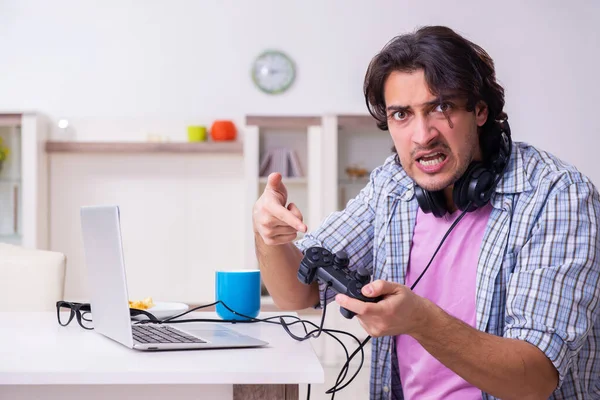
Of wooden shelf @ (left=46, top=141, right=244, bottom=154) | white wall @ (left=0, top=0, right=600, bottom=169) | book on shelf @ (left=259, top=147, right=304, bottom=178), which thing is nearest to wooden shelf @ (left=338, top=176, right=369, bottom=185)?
book on shelf @ (left=259, top=147, right=304, bottom=178)

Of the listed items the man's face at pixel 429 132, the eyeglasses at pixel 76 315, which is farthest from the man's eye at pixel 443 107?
the eyeglasses at pixel 76 315

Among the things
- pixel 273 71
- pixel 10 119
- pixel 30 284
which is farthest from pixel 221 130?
pixel 30 284

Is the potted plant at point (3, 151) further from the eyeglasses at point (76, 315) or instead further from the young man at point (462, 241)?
the young man at point (462, 241)

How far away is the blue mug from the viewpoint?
5.35 feet

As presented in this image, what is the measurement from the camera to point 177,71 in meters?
4.98

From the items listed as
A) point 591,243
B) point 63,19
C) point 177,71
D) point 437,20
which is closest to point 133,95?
point 177,71

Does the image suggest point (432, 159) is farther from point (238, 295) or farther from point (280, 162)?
point (280, 162)

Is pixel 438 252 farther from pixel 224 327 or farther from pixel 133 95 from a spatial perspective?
pixel 133 95

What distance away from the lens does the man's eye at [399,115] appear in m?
1.53

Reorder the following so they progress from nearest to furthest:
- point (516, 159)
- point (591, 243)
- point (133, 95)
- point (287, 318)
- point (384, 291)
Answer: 1. point (384, 291)
2. point (591, 243)
3. point (516, 159)
4. point (287, 318)
5. point (133, 95)

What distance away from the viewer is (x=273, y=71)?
4949 millimetres

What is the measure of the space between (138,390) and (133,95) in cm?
409

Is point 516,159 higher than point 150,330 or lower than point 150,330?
higher

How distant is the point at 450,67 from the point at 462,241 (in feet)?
1.18
